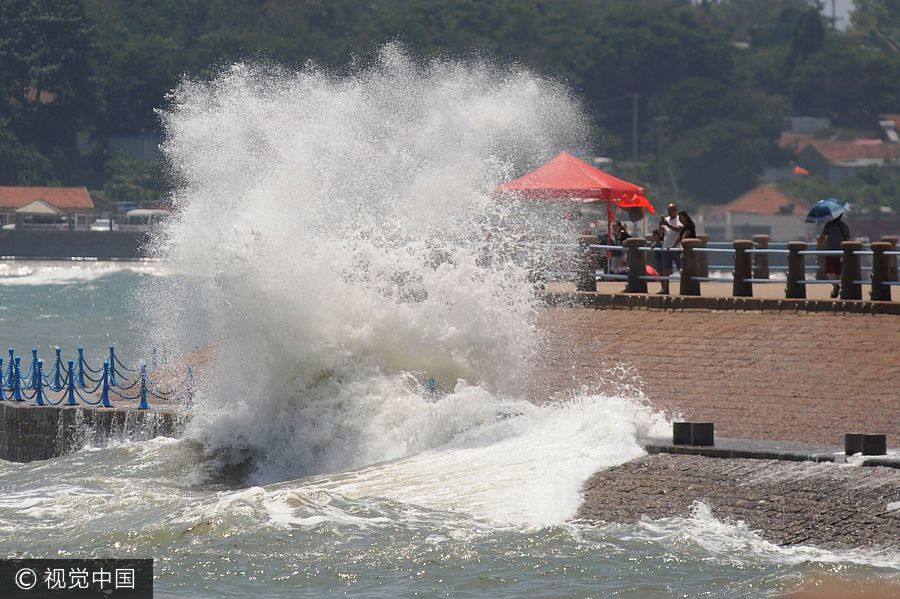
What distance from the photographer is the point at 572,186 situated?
98.8 feet

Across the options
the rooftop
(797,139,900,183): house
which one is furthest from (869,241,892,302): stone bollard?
(797,139,900,183): house

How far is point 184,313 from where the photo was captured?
99.2 feet

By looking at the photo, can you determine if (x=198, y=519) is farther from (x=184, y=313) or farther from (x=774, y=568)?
(x=184, y=313)

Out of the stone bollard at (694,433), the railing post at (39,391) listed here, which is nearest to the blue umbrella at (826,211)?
the stone bollard at (694,433)

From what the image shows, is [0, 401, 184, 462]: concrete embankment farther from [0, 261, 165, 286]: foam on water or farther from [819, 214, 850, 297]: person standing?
[0, 261, 165, 286]: foam on water

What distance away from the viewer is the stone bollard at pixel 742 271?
23500 mm

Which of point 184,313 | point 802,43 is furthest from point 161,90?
point 184,313

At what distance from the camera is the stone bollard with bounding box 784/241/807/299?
22.9m

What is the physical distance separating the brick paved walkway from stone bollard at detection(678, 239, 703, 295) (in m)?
0.69

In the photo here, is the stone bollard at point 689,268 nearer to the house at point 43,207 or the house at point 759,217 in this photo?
the house at point 43,207

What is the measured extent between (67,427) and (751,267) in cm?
873

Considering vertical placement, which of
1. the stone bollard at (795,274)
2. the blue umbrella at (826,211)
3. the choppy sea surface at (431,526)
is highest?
the blue umbrella at (826,211)

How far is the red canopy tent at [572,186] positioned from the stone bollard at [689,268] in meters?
5.40

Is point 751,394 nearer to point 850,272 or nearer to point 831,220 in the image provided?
point 850,272
